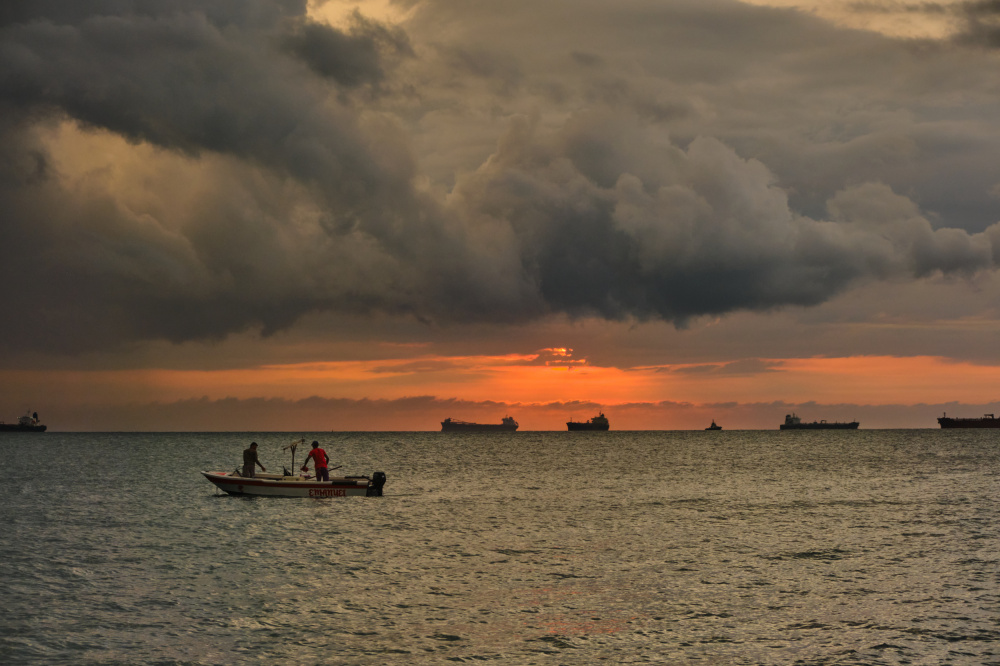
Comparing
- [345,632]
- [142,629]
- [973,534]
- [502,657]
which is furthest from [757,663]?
[973,534]

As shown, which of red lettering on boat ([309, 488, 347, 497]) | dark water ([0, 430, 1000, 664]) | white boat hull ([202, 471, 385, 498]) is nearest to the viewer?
dark water ([0, 430, 1000, 664])

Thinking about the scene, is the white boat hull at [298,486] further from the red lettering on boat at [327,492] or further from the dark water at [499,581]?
the dark water at [499,581]

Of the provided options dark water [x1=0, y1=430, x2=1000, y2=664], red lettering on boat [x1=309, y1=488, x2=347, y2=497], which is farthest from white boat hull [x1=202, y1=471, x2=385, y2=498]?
dark water [x1=0, y1=430, x2=1000, y2=664]

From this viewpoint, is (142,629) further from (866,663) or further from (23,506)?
(23,506)

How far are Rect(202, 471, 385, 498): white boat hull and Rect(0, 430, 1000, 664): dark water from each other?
1308mm

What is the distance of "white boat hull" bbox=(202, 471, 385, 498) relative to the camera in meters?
55.4

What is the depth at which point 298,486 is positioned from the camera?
182 feet

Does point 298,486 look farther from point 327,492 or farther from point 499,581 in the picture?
point 499,581

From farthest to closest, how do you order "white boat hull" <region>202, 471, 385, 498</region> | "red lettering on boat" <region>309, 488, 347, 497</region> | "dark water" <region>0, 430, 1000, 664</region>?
1. "red lettering on boat" <region>309, 488, 347, 497</region>
2. "white boat hull" <region>202, 471, 385, 498</region>
3. "dark water" <region>0, 430, 1000, 664</region>

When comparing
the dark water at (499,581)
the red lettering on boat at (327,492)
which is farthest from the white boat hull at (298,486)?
the dark water at (499,581)

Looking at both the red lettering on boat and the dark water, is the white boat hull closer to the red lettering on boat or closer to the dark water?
the red lettering on boat

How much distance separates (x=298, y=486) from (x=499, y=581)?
28866 mm

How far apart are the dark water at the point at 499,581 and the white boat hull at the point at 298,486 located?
1.31 m

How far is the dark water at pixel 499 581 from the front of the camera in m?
21.2
